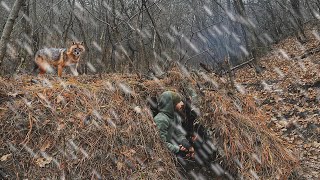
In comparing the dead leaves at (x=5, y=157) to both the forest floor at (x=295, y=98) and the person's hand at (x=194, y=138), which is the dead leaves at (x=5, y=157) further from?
the forest floor at (x=295, y=98)

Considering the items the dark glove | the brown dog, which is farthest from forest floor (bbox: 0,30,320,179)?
the brown dog

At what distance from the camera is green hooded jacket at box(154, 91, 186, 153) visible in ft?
18.0

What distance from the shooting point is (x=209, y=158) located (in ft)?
18.1

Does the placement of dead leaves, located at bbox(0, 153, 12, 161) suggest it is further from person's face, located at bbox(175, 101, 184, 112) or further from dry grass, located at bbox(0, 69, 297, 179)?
person's face, located at bbox(175, 101, 184, 112)

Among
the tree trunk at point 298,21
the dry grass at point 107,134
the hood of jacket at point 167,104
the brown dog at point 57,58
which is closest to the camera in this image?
the dry grass at point 107,134

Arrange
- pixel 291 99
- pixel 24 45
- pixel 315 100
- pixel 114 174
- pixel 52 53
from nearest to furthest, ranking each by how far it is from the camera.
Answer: pixel 114 174, pixel 52 53, pixel 315 100, pixel 291 99, pixel 24 45

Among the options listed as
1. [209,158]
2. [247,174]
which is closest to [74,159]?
[209,158]

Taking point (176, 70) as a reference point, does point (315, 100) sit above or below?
below

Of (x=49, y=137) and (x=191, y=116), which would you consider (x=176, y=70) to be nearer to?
(x=191, y=116)

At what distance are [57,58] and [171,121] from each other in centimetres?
425

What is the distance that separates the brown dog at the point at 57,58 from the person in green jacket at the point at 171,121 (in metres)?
3.80

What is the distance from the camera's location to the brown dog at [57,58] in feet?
28.1

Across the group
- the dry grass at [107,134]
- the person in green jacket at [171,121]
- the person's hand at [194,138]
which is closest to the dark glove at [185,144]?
the person in green jacket at [171,121]

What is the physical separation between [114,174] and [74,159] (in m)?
0.58
